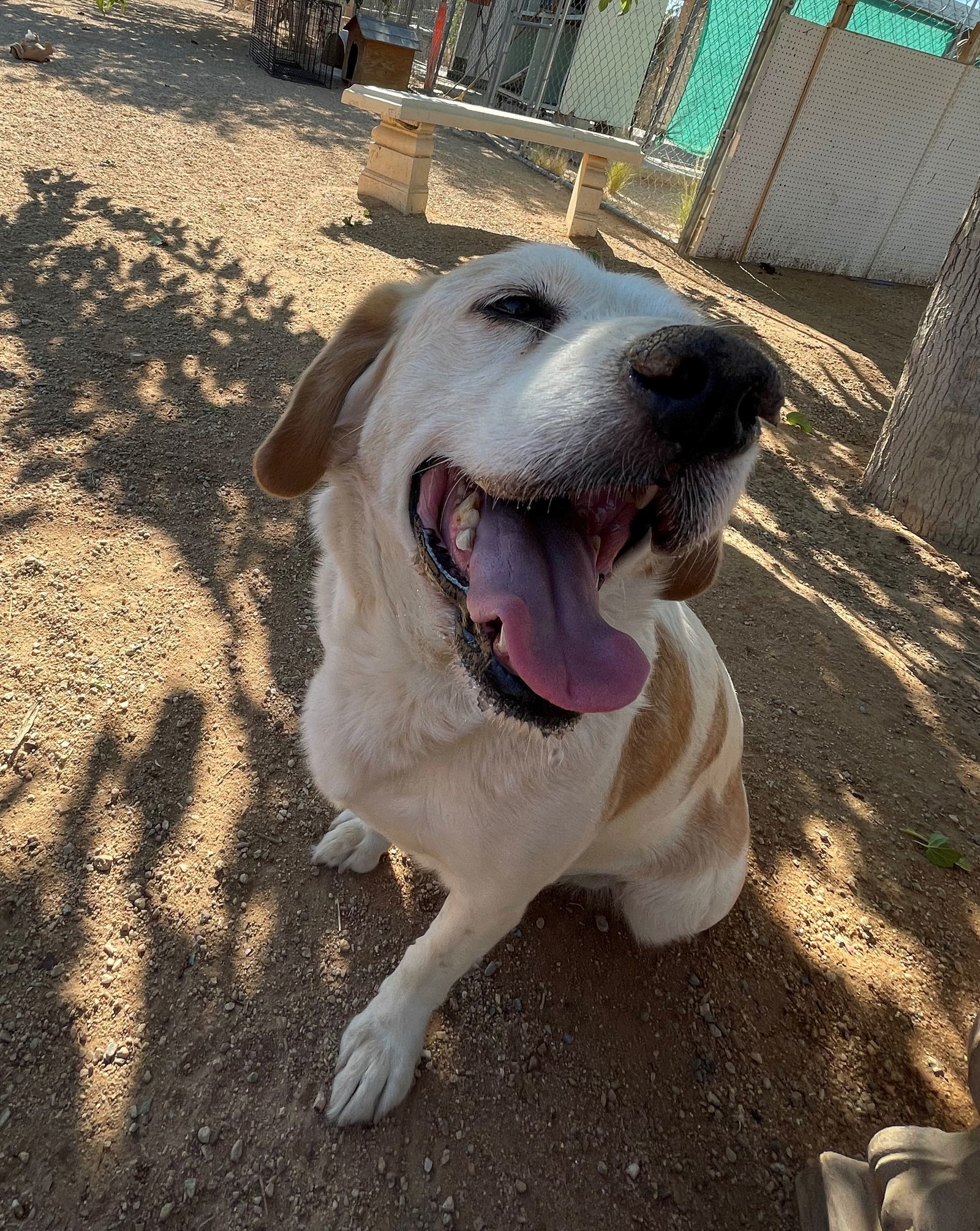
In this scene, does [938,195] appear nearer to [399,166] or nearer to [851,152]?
[851,152]

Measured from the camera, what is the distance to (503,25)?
42.0ft

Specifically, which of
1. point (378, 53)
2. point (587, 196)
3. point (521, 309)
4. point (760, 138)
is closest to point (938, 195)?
point (760, 138)

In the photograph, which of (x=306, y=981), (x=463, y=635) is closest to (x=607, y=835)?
(x=463, y=635)

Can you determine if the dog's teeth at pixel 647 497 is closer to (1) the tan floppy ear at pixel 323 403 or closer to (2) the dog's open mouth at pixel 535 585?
(2) the dog's open mouth at pixel 535 585

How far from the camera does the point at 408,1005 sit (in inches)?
74.9

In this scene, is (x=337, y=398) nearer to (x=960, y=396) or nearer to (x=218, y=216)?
(x=960, y=396)

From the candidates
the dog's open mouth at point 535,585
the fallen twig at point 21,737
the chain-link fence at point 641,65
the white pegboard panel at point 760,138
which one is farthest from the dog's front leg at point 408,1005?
the chain-link fence at point 641,65

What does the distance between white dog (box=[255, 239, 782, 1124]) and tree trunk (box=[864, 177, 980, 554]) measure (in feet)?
11.3

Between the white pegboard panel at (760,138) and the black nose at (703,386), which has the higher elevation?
the white pegboard panel at (760,138)

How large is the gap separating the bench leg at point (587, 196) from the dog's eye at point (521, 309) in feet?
24.5

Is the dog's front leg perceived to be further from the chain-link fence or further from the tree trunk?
the chain-link fence

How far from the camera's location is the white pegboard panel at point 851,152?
8.18 m

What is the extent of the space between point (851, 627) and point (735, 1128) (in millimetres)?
2593

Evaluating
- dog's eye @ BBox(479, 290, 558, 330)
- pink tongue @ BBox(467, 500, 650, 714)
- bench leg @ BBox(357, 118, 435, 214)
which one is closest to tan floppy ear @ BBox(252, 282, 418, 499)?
dog's eye @ BBox(479, 290, 558, 330)
